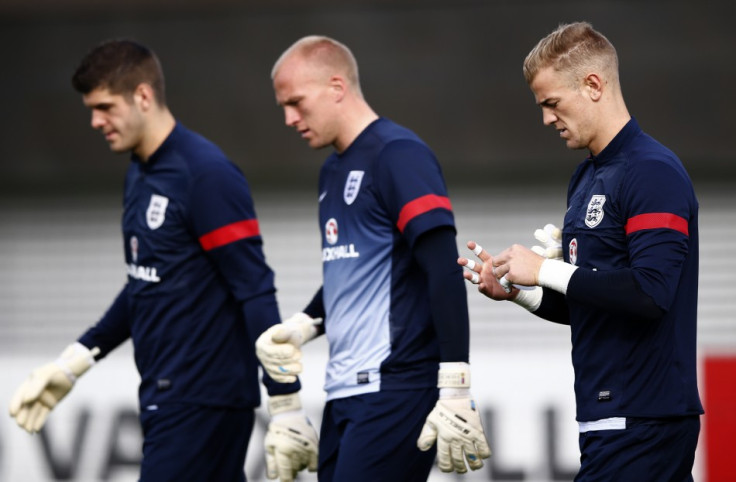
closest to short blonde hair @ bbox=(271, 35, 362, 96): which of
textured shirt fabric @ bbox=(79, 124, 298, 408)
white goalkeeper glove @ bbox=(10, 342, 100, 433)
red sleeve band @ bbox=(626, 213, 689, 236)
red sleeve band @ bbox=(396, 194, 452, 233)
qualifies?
textured shirt fabric @ bbox=(79, 124, 298, 408)

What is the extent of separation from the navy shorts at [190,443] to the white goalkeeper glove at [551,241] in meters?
1.48

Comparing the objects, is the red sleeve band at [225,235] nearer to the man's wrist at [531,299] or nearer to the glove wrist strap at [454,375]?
the glove wrist strap at [454,375]

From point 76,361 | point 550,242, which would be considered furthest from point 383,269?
point 76,361

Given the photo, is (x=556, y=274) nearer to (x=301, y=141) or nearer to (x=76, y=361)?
(x=76, y=361)

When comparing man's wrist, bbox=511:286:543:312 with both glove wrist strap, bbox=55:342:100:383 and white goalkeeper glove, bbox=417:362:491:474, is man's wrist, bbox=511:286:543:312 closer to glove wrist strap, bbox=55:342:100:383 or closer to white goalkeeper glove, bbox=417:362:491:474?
white goalkeeper glove, bbox=417:362:491:474

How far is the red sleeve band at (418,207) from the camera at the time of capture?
4.23 metres

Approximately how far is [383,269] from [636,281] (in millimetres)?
1103

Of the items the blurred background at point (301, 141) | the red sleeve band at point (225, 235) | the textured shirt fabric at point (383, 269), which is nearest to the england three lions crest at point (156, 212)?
the red sleeve band at point (225, 235)

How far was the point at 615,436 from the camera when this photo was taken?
367 centimetres

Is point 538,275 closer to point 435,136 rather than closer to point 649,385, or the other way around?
point 649,385

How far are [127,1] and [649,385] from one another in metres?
7.85

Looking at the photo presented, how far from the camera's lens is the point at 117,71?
5.13 m

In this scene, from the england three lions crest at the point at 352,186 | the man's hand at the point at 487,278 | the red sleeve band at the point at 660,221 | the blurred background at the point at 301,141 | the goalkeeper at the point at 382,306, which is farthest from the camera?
the blurred background at the point at 301,141

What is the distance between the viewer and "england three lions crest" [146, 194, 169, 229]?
490 cm
